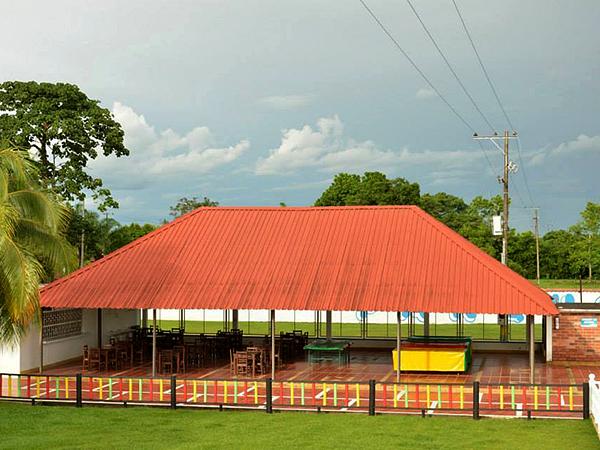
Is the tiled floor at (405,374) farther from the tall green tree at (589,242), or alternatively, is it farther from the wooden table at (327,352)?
the tall green tree at (589,242)

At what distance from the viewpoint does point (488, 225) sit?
2899 inches

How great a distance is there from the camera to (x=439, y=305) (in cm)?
2273

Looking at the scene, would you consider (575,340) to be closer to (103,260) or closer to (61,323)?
(103,260)

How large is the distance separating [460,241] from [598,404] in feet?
31.2

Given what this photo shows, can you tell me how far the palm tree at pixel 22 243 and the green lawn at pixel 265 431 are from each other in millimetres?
2390

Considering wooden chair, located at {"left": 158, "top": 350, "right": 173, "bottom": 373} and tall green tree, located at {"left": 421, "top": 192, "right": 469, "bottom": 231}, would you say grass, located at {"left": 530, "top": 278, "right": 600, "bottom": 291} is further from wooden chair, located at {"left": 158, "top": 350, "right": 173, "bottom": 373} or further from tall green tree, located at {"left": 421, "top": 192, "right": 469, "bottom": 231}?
wooden chair, located at {"left": 158, "top": 350, "right": 173, "bottom": 373}

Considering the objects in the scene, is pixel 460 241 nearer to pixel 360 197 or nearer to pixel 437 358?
pixel 437 358

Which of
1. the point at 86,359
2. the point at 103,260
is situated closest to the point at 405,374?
the point at 86,359

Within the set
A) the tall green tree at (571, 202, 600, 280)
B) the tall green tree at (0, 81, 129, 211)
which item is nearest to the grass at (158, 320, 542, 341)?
the tall green tree at (0, 81, 129, 211)

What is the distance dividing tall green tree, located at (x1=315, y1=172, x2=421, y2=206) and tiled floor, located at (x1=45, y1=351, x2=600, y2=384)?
41.8 meters

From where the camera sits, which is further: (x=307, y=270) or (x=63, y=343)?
(x=63, y=343)

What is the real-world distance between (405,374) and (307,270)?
4040mm

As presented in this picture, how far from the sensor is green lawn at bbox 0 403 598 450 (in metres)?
16.2

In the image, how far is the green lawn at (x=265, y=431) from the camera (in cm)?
1623
